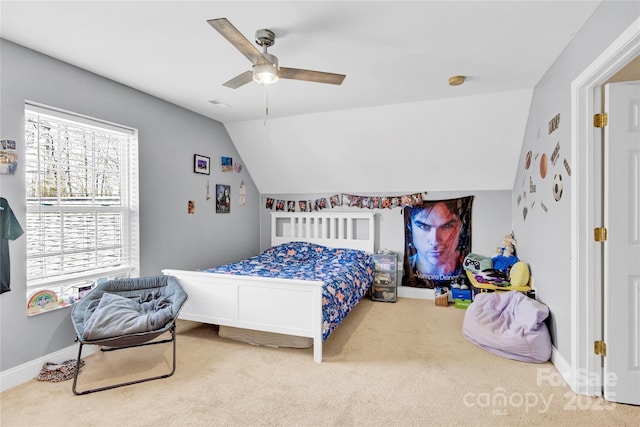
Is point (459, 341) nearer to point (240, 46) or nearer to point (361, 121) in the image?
point (361, 121)

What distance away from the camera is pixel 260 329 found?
9.16 ft

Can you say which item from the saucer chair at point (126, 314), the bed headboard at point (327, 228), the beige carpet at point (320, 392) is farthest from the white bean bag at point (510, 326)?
the saucer chair at point (126, 314)

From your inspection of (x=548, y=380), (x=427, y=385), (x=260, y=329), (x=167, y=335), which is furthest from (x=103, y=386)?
(x=548, y=380)

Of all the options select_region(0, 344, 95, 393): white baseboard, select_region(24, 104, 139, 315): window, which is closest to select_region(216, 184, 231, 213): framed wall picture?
select_region(24, 104, 139, 315): window

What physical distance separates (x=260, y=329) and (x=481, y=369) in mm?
1789

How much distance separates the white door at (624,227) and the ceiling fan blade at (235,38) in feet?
7.15

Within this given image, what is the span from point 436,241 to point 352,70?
2.65 metres

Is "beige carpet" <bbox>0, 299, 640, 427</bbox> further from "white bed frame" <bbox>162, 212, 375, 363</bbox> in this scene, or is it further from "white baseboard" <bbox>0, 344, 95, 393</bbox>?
"white bed frame" <bbox>162, 212, 375, 363</bbox>

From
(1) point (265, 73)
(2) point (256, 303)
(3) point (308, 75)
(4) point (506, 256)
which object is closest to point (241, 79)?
(1) point (265, 73)

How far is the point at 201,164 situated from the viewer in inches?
159

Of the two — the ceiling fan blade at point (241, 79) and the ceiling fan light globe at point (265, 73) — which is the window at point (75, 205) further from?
the ceiling fan light globe at point (265, 73)

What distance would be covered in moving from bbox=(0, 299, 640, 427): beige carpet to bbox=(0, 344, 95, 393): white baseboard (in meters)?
0.06

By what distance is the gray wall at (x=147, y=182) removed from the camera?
233cm

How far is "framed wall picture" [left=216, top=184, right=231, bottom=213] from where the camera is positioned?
14.3ft
